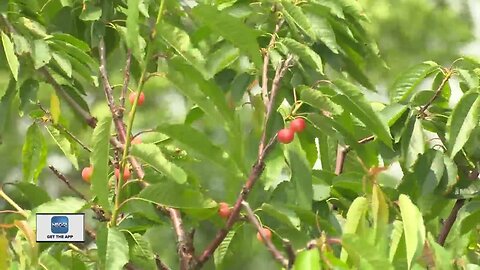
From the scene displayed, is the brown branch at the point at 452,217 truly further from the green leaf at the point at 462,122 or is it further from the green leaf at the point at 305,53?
the green leaf at the point at 305,53

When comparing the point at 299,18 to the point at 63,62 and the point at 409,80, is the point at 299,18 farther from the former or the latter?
the point at 63,62

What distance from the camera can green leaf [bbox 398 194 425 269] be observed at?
1048 mm

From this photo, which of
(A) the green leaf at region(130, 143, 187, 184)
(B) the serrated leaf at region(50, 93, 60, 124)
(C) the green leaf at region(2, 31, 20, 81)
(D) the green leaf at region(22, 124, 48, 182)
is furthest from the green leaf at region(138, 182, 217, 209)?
(D) the green leaf at region(22, 124, 48, 182)

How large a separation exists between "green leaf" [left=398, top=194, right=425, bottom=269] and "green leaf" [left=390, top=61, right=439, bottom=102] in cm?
55

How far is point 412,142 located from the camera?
4.98 feet

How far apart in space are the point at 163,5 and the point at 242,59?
21.6 inches

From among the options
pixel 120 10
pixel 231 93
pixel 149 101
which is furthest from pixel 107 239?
pixel 149 101

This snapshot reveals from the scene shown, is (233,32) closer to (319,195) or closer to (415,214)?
(415,214)

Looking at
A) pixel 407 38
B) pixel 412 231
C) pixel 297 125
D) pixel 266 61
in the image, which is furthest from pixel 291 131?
pixel 407 38

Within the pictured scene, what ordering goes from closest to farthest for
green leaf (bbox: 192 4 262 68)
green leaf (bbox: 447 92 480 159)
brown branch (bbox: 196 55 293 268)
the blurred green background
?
green leaf (bbox: 192 4 262 68)
brown branch (bbox: 196 55 293 268)
green leaf (bbox: 447 92 480 159)
the blurred green background

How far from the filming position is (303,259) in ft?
3.17

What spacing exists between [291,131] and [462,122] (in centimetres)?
29

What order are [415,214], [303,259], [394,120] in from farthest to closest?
[394,120] < [415,214] < [303,259]

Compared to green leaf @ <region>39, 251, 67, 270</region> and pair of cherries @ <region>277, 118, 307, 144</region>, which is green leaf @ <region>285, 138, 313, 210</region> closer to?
pair of cherries @ <region>277, 118, 307, 144</region>
